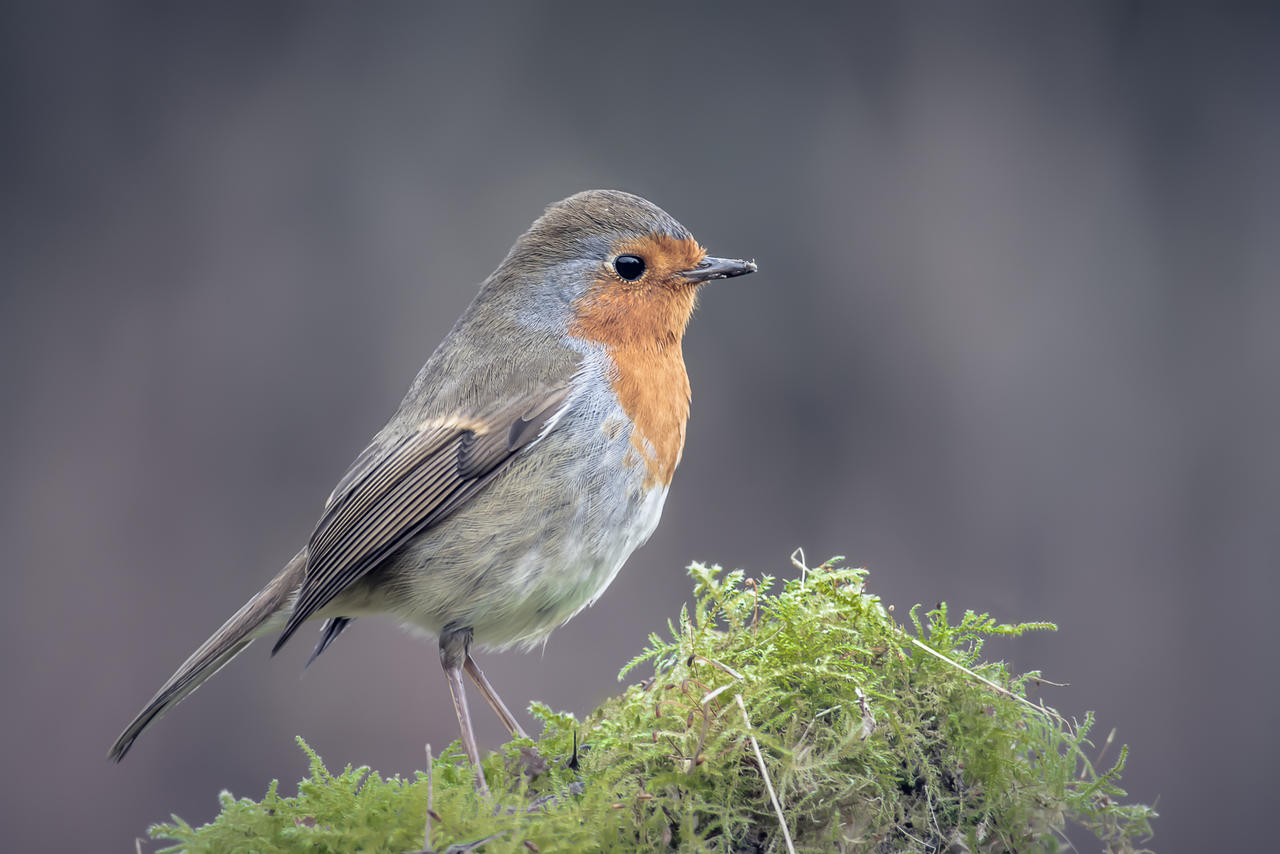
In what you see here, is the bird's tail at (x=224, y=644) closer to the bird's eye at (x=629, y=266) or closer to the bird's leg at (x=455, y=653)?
the bird's leg at (x=455, y=653)

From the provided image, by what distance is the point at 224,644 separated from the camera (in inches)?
89.1

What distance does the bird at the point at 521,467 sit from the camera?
86.4 inches

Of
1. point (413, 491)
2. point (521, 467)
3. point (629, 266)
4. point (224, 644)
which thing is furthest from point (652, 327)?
point (224, 644)

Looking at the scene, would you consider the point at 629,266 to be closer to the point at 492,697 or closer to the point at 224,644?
the point at 492,697

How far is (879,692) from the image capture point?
1.55 meters

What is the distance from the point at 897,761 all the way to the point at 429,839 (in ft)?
2.26

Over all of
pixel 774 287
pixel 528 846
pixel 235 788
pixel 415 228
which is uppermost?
pixel 415 228

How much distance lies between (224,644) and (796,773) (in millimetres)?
1437

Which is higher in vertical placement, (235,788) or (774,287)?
(774,287)

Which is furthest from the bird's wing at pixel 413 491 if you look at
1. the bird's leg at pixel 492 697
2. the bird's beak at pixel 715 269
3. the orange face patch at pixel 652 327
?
the bird's beak at pixel 715 269

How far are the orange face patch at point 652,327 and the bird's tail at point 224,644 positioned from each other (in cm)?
90

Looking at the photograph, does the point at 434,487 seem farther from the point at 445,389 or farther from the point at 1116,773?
the point at 1116,773

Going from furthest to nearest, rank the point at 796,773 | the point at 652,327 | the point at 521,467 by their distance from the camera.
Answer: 1. the point at 652,327
2. the point at 521,467
3. the point at 796,773

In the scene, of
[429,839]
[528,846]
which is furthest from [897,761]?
[429,839]
